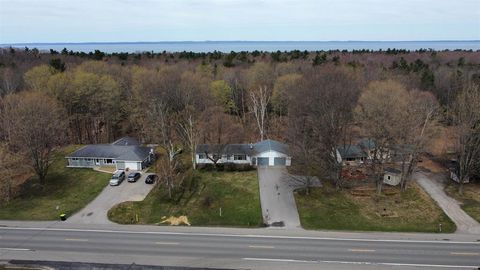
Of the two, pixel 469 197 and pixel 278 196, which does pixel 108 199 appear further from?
pixel 469 197

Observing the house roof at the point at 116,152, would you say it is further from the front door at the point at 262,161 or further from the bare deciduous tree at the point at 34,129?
the front door at the point at 262,161

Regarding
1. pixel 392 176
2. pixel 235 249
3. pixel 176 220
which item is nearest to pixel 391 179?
pixel 392 176

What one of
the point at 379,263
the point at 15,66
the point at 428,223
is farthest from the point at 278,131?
the point at 15,66

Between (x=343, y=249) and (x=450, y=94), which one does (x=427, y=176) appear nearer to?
(x=343, y=249)

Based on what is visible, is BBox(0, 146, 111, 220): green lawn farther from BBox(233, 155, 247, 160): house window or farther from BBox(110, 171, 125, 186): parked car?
BBox(233, 155, 247, 160): house window

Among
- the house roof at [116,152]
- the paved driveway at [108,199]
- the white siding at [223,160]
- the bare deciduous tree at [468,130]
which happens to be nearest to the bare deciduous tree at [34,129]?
the house roof at [116,152]

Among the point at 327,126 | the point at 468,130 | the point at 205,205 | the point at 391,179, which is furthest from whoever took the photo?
the point at 391,179

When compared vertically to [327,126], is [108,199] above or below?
below
